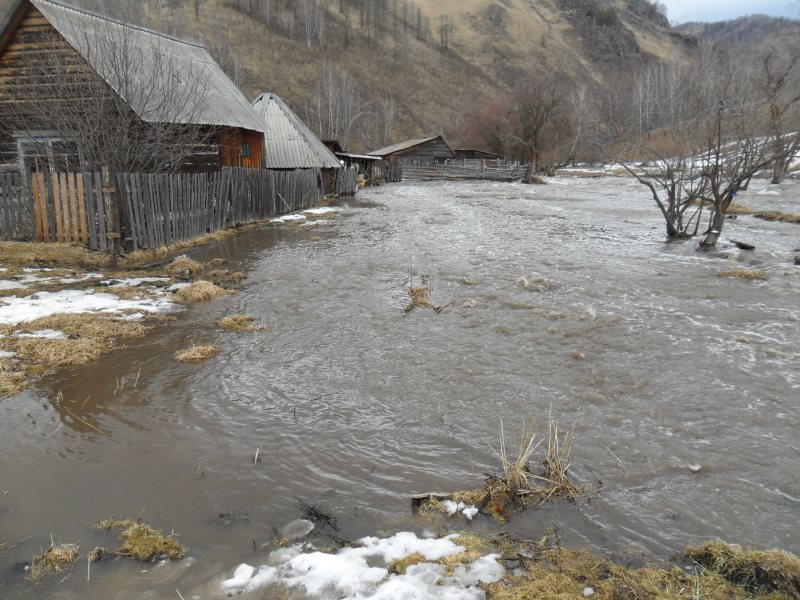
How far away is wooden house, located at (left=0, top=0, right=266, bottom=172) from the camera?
1164 centimetres

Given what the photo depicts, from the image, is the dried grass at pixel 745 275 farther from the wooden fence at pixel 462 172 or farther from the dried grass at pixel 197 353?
the wooden fence at pixel 462 172

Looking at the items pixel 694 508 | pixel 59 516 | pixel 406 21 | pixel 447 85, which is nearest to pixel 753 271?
pixel 694 508

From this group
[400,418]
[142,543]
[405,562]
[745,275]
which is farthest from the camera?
[745,275]

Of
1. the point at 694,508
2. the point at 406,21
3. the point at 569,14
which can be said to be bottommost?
the point at 694,508

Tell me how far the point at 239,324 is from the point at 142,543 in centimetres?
429

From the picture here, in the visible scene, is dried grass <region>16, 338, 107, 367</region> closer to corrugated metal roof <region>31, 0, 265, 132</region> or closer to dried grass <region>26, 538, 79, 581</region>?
dried grass <region>26, 538, 79, 581</region>

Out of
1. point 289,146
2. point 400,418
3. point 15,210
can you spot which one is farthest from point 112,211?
point 289,146

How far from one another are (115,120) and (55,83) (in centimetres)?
262

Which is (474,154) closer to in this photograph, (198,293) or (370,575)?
(198,293)

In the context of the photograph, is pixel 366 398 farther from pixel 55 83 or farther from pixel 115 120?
pixel 55 83

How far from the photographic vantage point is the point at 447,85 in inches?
3775

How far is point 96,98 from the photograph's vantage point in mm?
11461

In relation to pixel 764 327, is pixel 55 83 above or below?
above

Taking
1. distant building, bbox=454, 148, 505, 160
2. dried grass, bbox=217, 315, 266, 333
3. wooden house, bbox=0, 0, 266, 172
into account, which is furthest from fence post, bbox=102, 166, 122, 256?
distant building, bbox=454, 148, 505, 160
